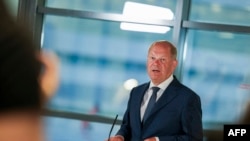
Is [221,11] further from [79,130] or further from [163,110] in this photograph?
[163,110]

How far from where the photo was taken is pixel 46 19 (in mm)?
4203

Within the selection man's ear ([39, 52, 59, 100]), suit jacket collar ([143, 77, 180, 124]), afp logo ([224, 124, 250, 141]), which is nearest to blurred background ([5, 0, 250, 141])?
afp logo ([224, 124, 250, 141])

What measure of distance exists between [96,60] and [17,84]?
12.8ft

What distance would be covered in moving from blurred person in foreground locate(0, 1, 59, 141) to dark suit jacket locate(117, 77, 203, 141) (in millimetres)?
1856

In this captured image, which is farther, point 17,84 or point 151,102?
point 151,102

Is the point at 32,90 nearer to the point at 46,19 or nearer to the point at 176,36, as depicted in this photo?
the point at 176,36

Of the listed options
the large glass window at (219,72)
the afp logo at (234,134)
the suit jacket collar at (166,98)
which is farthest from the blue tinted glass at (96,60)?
the suit jacket collar at (166,98)

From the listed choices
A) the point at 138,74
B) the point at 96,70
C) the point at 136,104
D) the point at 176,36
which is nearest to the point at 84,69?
the point at 96,70

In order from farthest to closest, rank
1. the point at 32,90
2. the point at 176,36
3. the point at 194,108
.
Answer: the point at 176,36 → the point at 194,108 → the point at 32,90

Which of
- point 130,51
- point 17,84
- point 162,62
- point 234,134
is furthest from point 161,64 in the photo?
point 17,84

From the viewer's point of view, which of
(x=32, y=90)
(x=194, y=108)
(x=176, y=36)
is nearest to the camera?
(x=32, y=90)

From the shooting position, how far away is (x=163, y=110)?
2.19m

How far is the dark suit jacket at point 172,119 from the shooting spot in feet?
6.93

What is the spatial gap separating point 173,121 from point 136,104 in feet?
0.75
